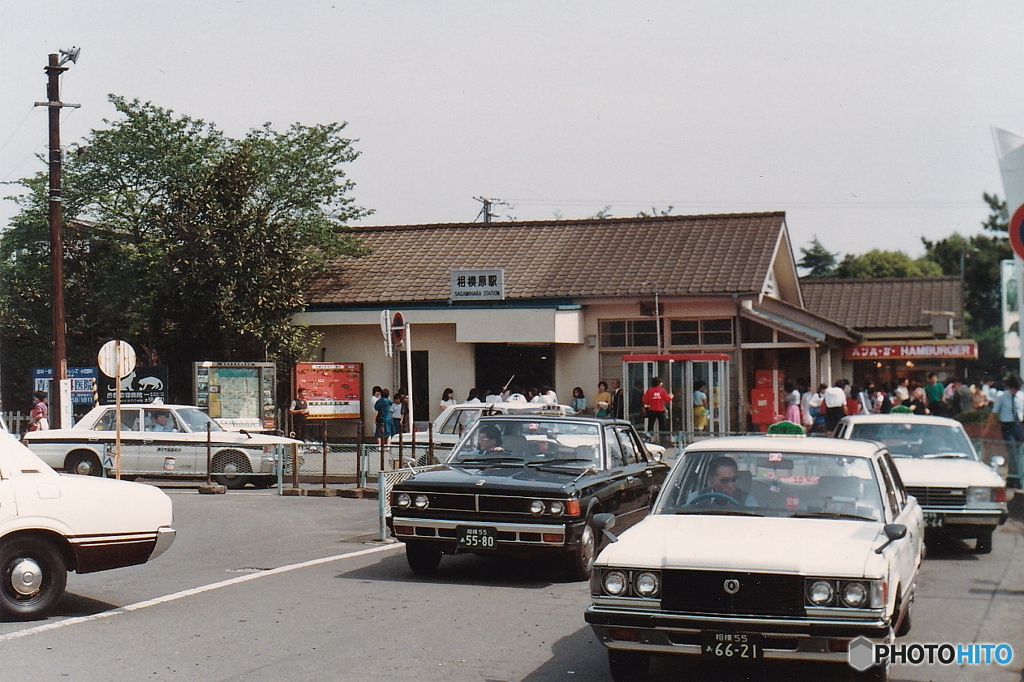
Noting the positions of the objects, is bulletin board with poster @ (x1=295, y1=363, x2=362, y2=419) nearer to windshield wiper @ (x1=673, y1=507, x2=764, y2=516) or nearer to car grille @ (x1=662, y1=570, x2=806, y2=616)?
windshield wiper @ (x1=673, y1=507, x2=764, y2=516)

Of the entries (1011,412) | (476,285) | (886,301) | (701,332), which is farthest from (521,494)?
(886,301)

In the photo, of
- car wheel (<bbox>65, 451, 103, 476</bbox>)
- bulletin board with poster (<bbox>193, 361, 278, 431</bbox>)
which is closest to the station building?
bulletin board with poster (<bbox>193, 361, 278, 431</bbox>)

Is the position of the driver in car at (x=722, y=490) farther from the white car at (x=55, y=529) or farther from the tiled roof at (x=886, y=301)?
the tiled roof at (x=886, y=301)

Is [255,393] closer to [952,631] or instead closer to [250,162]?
[250,162]

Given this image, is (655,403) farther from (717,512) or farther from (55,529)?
(717,512)

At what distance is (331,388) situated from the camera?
30.6 metres

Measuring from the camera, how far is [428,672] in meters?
6.96

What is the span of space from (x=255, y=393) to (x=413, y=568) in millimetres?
17105

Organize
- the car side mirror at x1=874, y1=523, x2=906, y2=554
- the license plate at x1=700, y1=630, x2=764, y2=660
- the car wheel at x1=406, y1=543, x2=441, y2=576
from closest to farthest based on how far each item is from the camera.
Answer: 1. the license plate at x1=700, y1=630, x2=764, y2=660
2. the car side mirror at x1=874, y1=523, x2=906, y2=554
3. the car wheel at x1=406, y1=543, x2=441, y2=576

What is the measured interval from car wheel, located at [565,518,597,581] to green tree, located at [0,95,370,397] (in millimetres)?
21123

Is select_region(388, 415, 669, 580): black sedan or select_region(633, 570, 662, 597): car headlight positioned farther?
select_region(388, 415, 669, 580): black sedan

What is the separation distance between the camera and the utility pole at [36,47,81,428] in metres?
24.9

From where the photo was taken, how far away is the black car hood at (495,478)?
10.4 meters

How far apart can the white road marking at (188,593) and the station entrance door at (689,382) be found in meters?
16.5
